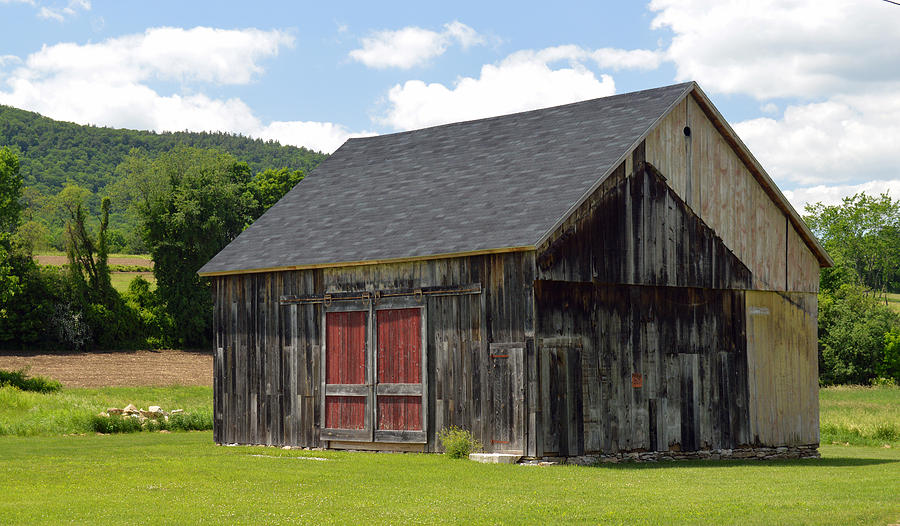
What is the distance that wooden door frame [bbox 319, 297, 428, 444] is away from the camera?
917 inches

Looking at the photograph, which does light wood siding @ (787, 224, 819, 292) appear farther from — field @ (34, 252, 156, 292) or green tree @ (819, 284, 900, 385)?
field @ (34, 252, 156, 292)

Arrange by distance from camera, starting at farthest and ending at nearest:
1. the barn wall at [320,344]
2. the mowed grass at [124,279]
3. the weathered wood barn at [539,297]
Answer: the mowed grass at [124,279] → the weathered wood barn at [539,297] → the barn wall at [320,344]

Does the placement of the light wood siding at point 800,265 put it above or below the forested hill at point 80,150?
below

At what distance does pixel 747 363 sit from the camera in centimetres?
2622

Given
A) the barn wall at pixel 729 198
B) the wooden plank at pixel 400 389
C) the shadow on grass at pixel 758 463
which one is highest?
the barn wall at pixel 729 198

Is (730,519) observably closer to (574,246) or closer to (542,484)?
(542,484)

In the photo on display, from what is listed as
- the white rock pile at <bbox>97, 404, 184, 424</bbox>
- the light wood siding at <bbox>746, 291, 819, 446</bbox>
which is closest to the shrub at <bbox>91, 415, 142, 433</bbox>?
the white rock pile at <bbox>97, 404, 184, 424</bbox>

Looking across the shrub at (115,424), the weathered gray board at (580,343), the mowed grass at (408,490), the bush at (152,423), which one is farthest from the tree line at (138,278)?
the mowed grass at (408,490)

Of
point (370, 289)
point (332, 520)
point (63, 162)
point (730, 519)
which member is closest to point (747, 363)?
point (370, 289)

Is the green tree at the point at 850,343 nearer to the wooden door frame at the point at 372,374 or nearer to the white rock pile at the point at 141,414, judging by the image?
the white rock pile at the point at 141,414

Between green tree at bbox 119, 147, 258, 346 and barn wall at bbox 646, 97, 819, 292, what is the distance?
47.5m

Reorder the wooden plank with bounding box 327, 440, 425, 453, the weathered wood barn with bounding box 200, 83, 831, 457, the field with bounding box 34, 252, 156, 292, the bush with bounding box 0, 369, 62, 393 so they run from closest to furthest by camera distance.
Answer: the weathered wood barn with bounding box 200, 83, 831, 457 → the wooden plank with bounding box 327, 440, 425, 453 → the bush with bounding box 0, 369, 62, 393 → the field with bounding box 34, 252, 156, 292

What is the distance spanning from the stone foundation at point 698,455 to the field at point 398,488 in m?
0.50

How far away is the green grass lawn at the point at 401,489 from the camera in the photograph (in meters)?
Result: 13.9
